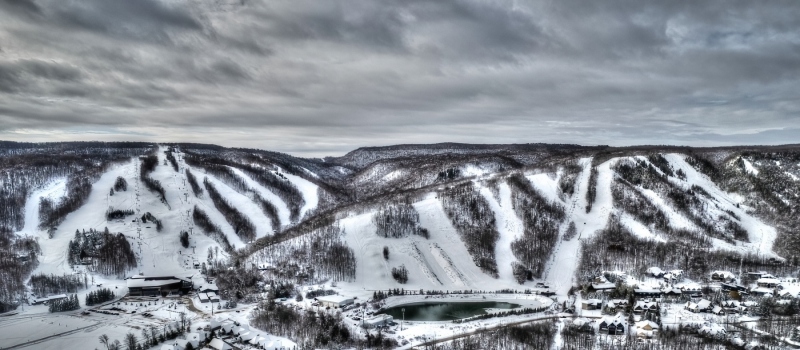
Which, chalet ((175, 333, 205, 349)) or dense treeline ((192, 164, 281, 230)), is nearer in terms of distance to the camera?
chalet ((175, 333, 205, 349))

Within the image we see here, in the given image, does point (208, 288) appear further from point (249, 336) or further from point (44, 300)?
point (249, 336)

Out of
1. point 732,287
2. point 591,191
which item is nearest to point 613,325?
point 732,287

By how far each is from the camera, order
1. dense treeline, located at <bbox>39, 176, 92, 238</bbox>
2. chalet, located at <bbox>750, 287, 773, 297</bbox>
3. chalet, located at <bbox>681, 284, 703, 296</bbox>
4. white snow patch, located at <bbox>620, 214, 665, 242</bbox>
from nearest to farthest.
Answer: chalet, located at <bbox>750, 287, 773, 297</bbox> → chalet, located at <bbox>681, 284, 703, 296</bbox> → white snow patch, located at <bbox>620, 214, 665, 242</bbox> → dense treeline, located at <bbox>39, 176, 92, 238</bbox>

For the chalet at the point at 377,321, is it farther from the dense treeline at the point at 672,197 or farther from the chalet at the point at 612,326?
the dense treeline at the point at 672,197

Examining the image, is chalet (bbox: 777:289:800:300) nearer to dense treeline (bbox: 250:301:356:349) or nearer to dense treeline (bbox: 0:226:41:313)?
dense treeline (bbox: 250:301:356:349)

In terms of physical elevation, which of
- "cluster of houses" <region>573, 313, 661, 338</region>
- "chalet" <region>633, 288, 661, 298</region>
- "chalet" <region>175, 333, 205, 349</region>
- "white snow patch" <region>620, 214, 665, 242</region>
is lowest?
"chalet" <region>175, 333, 205, 349</region>

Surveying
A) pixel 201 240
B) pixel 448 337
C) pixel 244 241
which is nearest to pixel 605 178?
pixel 448 337

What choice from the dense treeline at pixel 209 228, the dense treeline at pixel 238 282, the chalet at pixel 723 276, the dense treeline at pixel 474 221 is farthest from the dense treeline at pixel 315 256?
the chalet at pixel 723 276

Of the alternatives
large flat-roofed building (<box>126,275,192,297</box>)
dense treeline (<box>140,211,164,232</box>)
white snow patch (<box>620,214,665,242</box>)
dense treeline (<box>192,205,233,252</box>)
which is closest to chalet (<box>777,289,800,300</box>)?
white snow patch (<box>620,214,665,242</box>)
